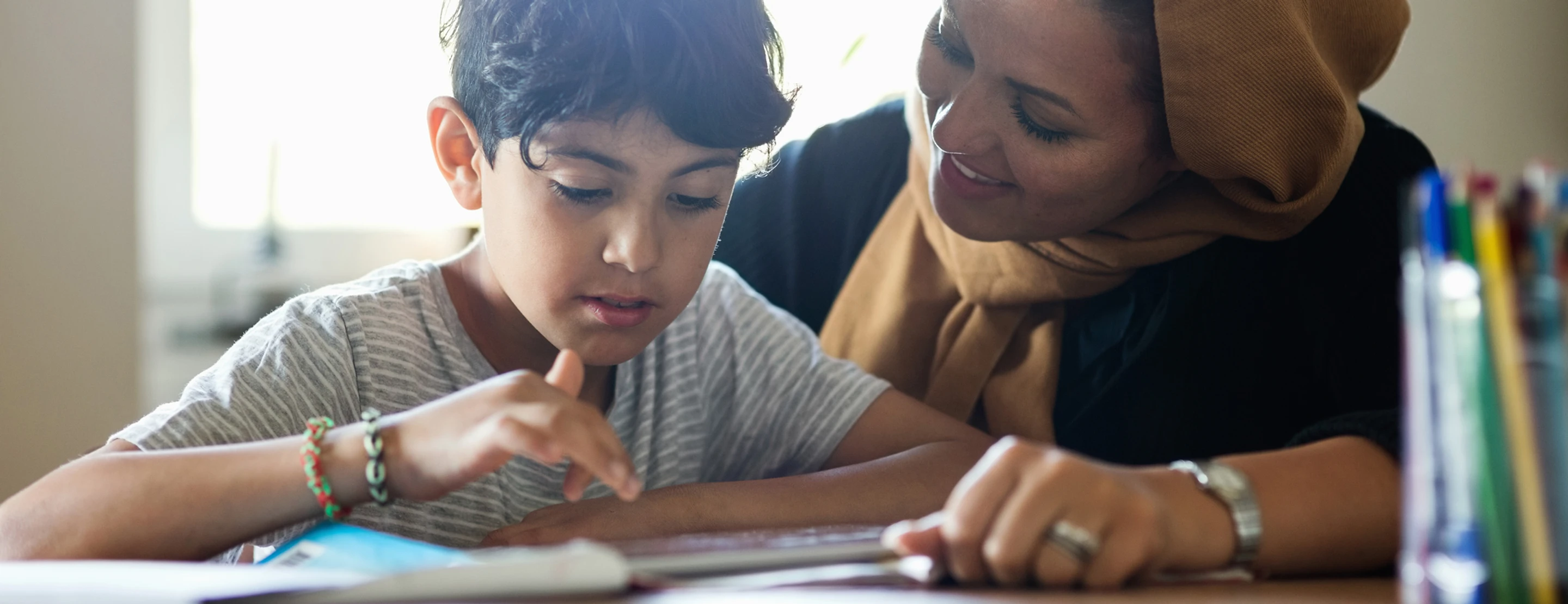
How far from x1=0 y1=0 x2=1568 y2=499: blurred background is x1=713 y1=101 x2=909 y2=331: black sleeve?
6.4 inches

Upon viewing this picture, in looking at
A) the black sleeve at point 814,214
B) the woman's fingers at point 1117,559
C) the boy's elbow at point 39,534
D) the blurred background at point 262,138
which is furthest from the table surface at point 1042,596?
the blurred background at point 262,138

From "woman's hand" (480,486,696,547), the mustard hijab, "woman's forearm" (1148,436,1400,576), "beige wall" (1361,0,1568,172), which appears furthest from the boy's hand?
"beige wall" (1361,0,1568,172)

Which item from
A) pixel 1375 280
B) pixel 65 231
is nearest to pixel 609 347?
pixel 1375 280

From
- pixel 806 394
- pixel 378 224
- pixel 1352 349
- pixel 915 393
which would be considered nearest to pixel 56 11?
pixel 806 394

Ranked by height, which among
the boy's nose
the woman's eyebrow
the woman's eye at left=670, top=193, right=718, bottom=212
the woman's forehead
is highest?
the woman's forehead

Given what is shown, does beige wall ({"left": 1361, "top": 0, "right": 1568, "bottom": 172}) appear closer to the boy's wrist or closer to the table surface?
the table surface

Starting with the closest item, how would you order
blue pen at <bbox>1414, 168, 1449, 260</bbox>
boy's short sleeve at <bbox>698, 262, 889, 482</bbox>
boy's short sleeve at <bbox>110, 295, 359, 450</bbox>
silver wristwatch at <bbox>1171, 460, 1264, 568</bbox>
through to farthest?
blue pen at <bbox>1414, 168, 1449, 260</bbox>, silver wristwatch at <bbox>1171, 460, 1264, 568</bbox>, boy's short sleeve at <bbox>110, 295, 359, 450</bbox>, boy's short sleeve at <bbox>698, 262, 889, 482</bbox>

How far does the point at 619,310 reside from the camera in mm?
988

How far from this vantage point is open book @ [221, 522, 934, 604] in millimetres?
520

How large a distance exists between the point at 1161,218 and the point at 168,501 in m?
0.98

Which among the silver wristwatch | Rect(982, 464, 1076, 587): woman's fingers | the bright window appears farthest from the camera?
the bright window

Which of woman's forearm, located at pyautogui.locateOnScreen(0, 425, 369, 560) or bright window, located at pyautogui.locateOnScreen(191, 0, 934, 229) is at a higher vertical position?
bright window, located at pyautogui.locateOnScreen(191, 0, 934, 229)

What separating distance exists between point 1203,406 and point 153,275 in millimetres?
2230

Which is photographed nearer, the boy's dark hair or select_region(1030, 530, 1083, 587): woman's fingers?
select_region(1030, 530, 1083, 587): woman's fingers
